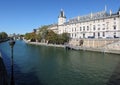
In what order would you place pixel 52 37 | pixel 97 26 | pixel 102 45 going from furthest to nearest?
pixel 52 37
pixel 97 26
pixel 102 45

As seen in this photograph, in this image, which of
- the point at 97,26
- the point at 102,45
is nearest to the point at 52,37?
the point at 97,26

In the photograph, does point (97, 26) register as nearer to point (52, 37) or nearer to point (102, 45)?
point (102, 45)

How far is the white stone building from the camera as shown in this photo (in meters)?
73.0

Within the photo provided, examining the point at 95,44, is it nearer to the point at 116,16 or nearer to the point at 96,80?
the point at 116,16

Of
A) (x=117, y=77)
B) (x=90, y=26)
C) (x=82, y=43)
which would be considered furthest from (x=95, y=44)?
(x=117, y=77)

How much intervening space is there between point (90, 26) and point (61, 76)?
2525 inches

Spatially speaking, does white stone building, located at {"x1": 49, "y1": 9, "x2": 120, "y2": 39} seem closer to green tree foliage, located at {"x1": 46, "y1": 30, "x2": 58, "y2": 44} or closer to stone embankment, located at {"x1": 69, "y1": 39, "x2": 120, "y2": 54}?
stone embankment, located at {"x1": 69, "y1": 39, "x2": 120, "y2": 54}

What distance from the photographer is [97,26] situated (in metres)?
81.5

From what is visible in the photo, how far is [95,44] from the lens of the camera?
234 ft

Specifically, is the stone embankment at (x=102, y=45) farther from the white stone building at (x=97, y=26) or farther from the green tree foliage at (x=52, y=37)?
the green tree foliage at (x=52, y=37)

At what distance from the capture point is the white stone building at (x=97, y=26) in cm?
7300

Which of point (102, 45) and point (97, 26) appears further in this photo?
point (97, 26)

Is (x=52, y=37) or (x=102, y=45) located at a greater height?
(x=52, y=37)

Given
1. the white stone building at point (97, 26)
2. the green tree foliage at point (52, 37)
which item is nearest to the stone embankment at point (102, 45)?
the white stone building at point (97, 26)
